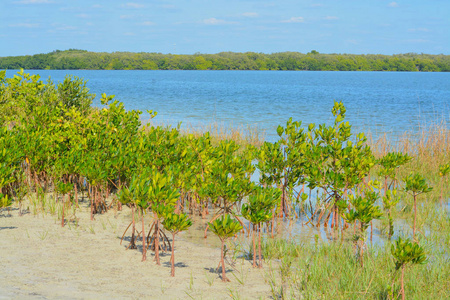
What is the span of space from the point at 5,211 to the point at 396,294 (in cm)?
548

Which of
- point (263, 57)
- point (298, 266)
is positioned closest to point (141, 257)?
point (298, 266)

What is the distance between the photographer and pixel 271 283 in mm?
4219

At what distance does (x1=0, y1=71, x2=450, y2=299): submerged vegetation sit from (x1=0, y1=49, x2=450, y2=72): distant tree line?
129550 mm

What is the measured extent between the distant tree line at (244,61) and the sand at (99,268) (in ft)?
430

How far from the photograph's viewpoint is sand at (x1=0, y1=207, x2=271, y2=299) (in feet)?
12.6

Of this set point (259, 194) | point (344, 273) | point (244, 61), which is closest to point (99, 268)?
point (259, 194)

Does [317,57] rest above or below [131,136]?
above

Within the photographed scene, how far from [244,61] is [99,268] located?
5238 inches

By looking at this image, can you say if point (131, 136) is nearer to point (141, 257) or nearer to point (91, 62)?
point (141, 257)

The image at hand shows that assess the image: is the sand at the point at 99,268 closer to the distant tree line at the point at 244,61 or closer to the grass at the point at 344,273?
the grass at the point at 344,273

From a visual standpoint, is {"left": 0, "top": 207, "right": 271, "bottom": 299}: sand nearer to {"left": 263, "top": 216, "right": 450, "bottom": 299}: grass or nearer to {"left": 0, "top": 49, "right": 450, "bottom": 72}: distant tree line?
{"left": 263, "top": 216, "right": 450, "bottom": 299}: grass

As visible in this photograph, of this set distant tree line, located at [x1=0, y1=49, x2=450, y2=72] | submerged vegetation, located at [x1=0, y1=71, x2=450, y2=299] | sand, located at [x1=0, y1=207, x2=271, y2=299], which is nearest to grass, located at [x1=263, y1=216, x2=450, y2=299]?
submerged vegetation, located at [x1=0, y1=71, x2=450, y2=299]

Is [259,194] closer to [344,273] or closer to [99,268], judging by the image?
[344,273]

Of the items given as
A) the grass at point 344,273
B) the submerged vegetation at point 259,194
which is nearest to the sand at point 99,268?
the submerged vegetation at point 259,194
